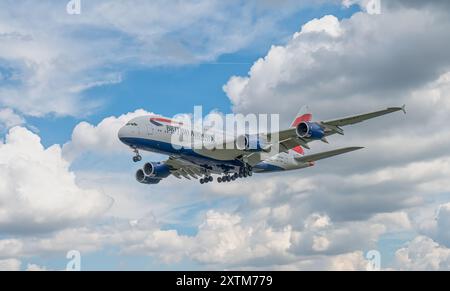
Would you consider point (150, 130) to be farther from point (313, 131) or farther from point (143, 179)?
point (313, 131)

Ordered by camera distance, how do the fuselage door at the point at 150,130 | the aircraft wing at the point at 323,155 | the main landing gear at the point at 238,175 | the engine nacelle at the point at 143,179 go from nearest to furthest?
the fuselage door at the point at 150,130, the aircraft wing at the point at 323,155, the main landing gear at the point at 238,175, the engine nacelle at the point at 143,179

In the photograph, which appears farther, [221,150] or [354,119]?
[221,150]

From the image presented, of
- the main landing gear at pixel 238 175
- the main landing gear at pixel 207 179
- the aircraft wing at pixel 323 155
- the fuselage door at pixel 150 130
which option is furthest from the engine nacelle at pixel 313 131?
the fuselage door at pixel 150 130

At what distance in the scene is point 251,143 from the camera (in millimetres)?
73125

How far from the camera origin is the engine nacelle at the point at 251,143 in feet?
240

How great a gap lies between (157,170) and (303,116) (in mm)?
28781

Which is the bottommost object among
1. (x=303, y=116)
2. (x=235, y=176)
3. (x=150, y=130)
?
(x=235, y=176)

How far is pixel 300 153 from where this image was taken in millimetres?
90562

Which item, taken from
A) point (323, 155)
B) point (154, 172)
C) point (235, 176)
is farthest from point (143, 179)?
point (323, 155)

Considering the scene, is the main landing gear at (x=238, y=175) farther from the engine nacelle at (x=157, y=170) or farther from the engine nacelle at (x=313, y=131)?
the engine nacelle at (x=313, y=131)
